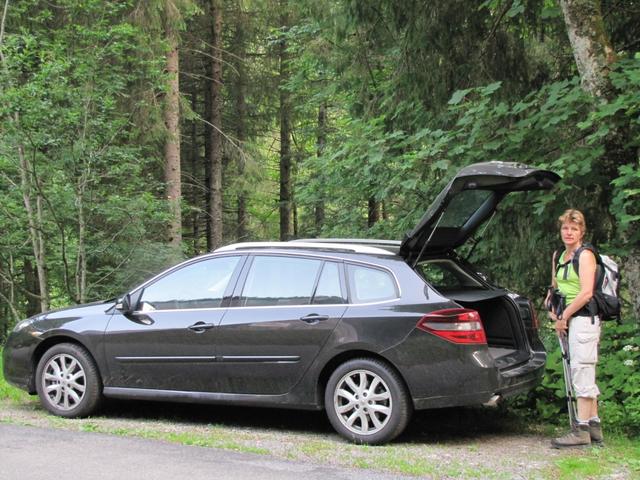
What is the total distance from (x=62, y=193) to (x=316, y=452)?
7.49 metres

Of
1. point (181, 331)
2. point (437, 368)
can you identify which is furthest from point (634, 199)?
point (181, 331)

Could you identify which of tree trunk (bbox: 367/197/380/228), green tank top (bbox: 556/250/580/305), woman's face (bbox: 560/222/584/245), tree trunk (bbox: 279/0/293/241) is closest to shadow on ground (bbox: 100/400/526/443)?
green tank top (bbox: 556/250/580/305)

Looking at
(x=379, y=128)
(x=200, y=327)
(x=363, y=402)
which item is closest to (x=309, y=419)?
(x=363, y=402)

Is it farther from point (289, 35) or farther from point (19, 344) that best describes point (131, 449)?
point (289, 35)

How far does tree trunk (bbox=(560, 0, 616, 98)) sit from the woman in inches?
81.8

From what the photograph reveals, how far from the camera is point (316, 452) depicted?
5152mm

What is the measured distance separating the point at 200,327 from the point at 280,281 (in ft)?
2.69

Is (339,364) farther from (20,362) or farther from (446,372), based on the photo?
(20,362)

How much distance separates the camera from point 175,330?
622 cm

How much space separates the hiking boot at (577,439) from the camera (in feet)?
17.4

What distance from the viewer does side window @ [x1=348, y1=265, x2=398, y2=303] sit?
560cm

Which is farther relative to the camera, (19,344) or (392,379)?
(19,344)

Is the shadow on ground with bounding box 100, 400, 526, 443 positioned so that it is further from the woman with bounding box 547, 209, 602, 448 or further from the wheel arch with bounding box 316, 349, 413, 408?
the woman with bounding box 547, 209, 602, 448

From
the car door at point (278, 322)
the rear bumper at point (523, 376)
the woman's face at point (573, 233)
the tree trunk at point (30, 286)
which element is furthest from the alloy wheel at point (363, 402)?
the tree trunk at point (30, 286)
